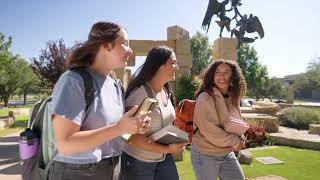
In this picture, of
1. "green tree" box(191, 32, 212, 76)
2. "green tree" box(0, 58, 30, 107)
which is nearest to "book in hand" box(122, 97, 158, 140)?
"green tree" box(0, 58, 30, 107)

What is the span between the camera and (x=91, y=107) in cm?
219

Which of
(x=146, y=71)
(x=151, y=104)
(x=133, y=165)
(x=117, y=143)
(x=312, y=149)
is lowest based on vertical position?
(x=312, y=149)

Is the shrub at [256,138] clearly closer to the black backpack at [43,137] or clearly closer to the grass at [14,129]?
the black backpack at [43,137]

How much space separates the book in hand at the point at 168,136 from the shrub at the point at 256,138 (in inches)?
342

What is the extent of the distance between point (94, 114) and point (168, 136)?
0.91m

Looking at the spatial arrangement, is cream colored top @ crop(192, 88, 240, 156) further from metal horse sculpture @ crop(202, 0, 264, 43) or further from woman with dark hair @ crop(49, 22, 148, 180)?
metal horse sculpture @ crop(202, 0, 264, 43)

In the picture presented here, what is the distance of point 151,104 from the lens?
2289 mm

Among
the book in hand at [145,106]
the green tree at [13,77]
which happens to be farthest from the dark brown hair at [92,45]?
the green tree at [13,77]

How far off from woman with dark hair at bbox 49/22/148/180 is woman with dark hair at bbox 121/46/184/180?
17.0 inches

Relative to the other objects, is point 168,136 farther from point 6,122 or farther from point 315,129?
point 6,122

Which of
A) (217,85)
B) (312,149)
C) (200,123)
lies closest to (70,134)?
(200,123)

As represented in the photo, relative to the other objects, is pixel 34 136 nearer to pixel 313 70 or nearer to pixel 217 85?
pixel 217 85

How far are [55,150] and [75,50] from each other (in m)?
0.66

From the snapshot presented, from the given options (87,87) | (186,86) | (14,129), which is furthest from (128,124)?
(14,129)
